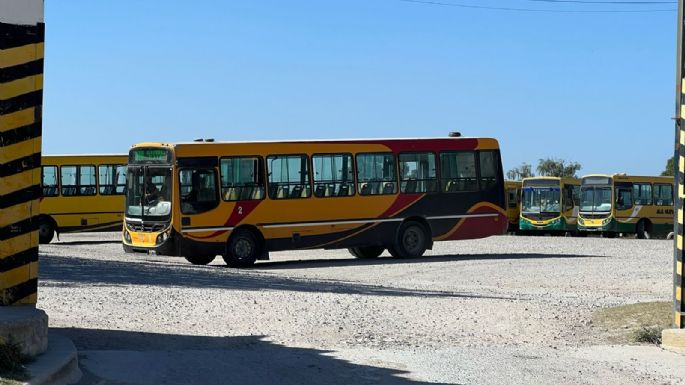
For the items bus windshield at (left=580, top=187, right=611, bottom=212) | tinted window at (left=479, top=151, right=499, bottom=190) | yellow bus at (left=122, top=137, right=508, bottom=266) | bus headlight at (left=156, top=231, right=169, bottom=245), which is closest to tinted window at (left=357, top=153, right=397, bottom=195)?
yellow bus at (left=122, top=137, right=508, bottom=266)

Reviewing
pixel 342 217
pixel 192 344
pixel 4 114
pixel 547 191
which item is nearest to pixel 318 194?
pixel 342 217

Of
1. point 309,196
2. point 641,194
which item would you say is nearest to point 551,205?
point 641,194

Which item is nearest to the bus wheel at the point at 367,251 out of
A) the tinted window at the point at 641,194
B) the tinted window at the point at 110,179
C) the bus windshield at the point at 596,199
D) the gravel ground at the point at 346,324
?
the gravel ground at the point at 346,324

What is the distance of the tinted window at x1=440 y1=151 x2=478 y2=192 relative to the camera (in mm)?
30234

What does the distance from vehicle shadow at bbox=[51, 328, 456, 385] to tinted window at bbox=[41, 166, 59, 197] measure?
28446 millimetres

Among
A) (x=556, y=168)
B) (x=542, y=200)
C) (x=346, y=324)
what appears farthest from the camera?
(x=556, y=168)

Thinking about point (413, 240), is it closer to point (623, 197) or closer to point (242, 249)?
point (242, 249)

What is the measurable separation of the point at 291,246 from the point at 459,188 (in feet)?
17.4

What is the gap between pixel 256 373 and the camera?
9359 millimetres

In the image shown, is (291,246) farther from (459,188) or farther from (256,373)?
(256,373)

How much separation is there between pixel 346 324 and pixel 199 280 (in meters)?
7.66

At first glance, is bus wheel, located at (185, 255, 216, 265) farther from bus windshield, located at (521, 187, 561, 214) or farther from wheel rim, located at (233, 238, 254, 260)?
bus windshield, located at (521, 187, 561, 214)

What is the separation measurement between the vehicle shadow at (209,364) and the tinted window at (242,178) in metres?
15.3

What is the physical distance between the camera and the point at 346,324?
43.9 ft
